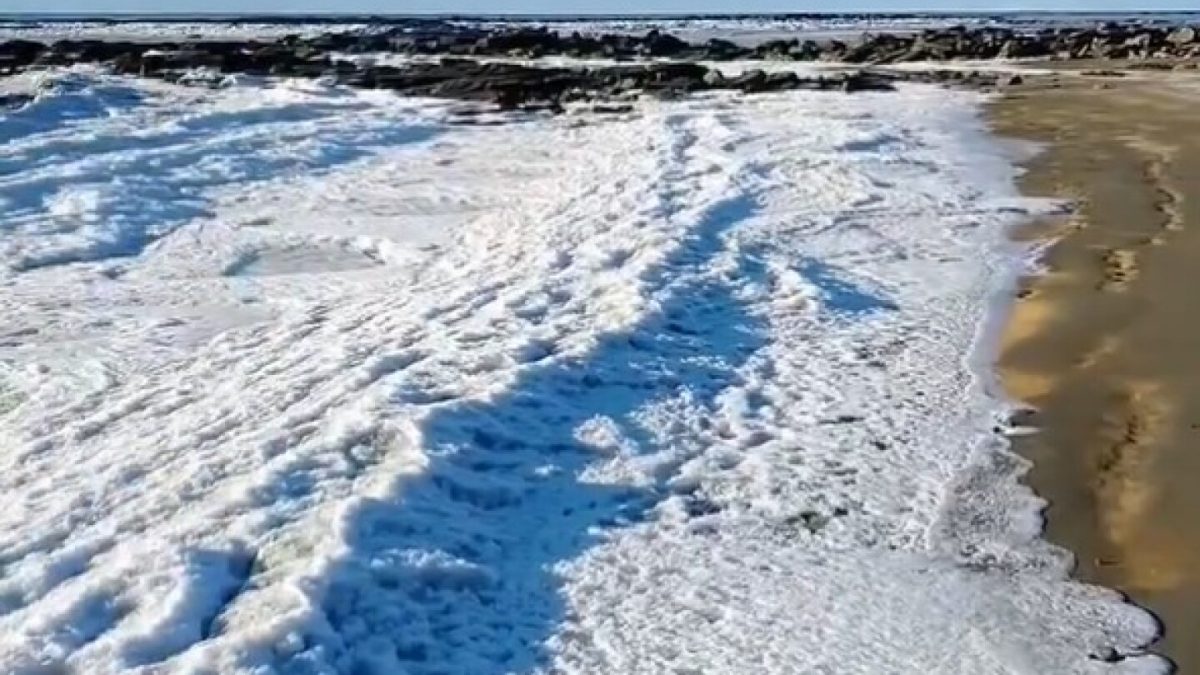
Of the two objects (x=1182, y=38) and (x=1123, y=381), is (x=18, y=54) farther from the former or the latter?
(x=1123, y=381)

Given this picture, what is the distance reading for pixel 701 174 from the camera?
1377cm

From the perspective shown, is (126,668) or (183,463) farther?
(183,463)

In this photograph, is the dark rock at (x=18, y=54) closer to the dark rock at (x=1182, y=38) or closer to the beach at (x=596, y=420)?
the beach at (x=596, y=420)

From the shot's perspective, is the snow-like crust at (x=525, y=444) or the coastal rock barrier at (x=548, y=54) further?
the coastal rock barrier at (x=548, y=54)

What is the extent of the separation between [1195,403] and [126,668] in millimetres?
4413

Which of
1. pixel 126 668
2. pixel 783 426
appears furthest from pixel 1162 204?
pixel 126 668

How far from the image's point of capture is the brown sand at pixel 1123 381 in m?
4.47

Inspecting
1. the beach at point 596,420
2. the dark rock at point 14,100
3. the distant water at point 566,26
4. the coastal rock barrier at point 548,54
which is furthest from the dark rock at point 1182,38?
the dark rock at point 14,100

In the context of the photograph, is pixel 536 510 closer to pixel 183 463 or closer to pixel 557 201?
pixel 183 463

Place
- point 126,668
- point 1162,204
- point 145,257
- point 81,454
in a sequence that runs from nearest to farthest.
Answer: point 126,668 < point 81,454 < point 145,257 < point 1162,204

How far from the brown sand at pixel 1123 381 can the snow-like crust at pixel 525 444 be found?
0.17m

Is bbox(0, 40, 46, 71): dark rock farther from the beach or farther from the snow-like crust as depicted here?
the snow-like crust

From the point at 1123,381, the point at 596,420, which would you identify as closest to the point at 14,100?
the point at 596,420

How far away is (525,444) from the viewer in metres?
5.64
